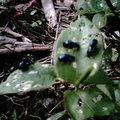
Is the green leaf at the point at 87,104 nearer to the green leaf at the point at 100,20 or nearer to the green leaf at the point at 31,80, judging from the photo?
the green leaf at the point at 31,80

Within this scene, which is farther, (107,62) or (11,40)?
(11,40)

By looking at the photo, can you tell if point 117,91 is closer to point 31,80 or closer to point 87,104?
point 87,104

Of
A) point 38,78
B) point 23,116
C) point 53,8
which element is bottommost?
point 23,116

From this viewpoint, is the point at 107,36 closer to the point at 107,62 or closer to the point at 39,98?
the point at 107,62

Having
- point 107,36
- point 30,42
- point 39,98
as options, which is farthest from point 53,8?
point 39,98

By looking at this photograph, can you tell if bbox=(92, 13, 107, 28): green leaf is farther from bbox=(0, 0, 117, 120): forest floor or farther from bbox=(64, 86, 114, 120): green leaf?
bbox=(64, 86, 114, 120): green leaf

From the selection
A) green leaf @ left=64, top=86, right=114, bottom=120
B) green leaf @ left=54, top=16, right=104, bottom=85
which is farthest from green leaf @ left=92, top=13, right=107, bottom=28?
green leaf @ left=64, top=86, right=114, bottom=120

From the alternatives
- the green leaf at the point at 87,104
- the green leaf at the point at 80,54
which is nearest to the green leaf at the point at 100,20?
the green leaf at the point at 80,54
